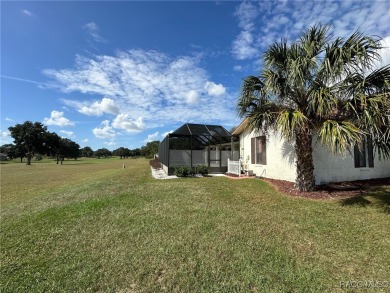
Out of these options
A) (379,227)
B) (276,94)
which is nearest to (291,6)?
(276,94)

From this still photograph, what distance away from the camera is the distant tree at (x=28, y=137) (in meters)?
48.6

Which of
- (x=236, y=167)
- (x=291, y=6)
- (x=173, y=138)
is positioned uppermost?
(x=291, y=6)

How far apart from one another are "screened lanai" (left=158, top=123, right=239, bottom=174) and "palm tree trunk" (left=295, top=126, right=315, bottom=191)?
8108mm

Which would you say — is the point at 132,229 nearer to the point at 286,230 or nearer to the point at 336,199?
the point at 286,230

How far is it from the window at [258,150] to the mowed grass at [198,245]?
5.36m

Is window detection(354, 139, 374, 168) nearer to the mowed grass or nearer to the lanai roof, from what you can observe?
the mowed grass

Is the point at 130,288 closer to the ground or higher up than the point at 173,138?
closer to the ground

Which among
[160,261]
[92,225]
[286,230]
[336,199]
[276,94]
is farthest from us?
[276,94]

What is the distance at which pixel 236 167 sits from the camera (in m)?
A: 14.5


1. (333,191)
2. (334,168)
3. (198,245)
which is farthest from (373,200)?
(198,245)

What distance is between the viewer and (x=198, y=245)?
4.17 metres

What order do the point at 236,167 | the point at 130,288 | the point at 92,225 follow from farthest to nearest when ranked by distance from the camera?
the point at 236,167, the point at 92,225, the point at 130,288

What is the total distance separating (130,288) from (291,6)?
10.2 meters

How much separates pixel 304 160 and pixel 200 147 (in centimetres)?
902
